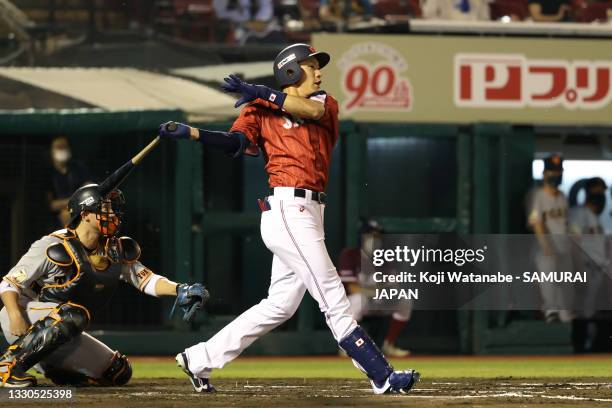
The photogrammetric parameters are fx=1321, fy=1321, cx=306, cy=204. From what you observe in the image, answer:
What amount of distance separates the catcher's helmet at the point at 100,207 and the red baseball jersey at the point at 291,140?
889mm

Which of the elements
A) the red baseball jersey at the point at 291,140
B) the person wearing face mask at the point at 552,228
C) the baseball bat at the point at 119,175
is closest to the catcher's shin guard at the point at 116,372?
the baseball bat at the point at 119,175

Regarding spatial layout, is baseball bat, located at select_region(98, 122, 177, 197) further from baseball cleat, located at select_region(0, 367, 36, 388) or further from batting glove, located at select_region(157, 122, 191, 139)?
baseball cleat, located at select_region(0, 367, 36, 388)

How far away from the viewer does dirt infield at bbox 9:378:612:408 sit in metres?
6.51

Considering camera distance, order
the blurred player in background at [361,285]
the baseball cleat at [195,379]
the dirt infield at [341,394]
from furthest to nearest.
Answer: the blurred player in background at [361,285]
the baseball cleat at [195,379]
the dirt infield at [341,394]

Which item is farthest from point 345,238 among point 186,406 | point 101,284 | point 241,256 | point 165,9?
point 186,406

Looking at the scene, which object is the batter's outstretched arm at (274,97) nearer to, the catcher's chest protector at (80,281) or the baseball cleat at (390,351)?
the catcher's chest protector at (80,281)

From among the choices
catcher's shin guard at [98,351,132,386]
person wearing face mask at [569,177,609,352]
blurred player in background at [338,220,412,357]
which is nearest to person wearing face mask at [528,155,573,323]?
person wearing face mask at [569,177,609,352]

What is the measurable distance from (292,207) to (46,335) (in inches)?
58.7

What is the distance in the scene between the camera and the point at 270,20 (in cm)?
1249

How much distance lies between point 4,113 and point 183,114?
1600 millimetres

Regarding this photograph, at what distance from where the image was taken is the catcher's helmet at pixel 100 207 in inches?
290

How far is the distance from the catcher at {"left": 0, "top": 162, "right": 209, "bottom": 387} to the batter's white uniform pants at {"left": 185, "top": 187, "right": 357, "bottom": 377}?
27 cm

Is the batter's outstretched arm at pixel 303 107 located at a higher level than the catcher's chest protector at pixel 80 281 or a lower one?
higher

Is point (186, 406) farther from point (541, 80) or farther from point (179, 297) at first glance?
point (541, 80)
